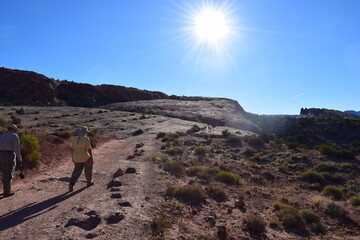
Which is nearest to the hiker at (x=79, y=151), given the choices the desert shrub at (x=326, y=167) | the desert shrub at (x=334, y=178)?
the desert shrub at (x=334, y=178)

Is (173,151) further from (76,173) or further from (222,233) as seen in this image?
(222,233)

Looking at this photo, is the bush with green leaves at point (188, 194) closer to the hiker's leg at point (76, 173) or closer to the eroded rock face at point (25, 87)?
the hiker's leg at point (76, 173)

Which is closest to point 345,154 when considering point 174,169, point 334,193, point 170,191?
point 334,193

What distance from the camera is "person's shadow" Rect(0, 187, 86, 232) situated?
5840mm

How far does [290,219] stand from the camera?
8516 millimetres

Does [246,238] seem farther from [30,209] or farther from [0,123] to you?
[0,123]

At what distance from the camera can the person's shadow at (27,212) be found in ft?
19.2

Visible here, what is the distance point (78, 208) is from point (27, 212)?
118 cm

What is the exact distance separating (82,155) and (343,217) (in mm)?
9739

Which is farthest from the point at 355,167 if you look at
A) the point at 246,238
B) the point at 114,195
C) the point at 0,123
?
the point at 0,123

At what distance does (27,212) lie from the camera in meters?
6.50

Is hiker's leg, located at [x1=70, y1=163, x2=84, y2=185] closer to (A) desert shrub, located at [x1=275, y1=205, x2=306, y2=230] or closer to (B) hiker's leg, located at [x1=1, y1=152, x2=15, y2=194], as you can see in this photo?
(B) hiker's leg, located at [x1=1, y1=152, x2=15, y2=194]

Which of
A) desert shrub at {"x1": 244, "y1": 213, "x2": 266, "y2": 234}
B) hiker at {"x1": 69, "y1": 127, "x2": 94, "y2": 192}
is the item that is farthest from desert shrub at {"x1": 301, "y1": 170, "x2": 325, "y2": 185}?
hiker at {"x1": 69, "y1": 127, "x2": 94, "y2": 192}

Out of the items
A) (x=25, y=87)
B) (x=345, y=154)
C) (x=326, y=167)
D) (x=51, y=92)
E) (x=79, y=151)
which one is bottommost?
(x=326, y=167)
